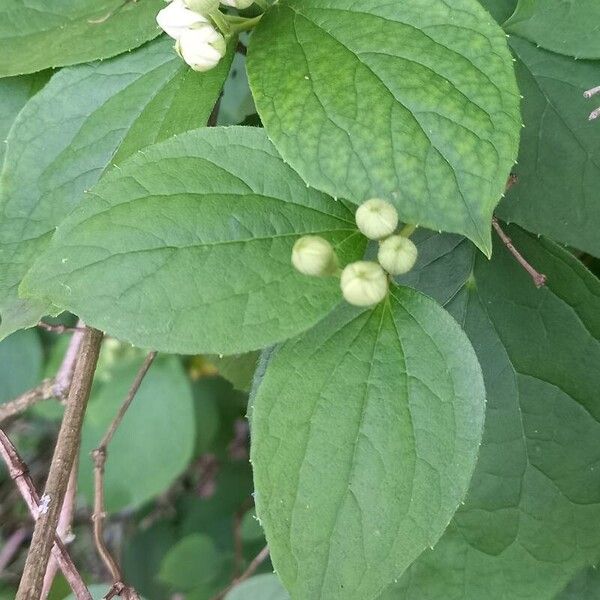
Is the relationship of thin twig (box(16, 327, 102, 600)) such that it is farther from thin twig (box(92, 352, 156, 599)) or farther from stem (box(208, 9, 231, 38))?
stem (box(208, 9, 231, 38))

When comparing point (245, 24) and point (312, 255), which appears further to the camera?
point (245, 24)

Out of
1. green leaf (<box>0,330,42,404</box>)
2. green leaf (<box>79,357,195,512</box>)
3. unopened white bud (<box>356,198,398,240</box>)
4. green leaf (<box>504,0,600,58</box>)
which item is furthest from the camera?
green leaf (<box>0,330,42,404</box>)

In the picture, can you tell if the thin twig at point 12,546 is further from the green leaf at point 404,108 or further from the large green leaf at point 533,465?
the green leaf at point 404,108

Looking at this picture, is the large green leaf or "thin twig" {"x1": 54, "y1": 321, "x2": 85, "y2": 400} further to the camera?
"thin twig" {"x1": 54, "y1": 321, "x2": 85, "y2": 400}

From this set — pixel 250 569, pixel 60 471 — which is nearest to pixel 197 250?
pixel 60 471

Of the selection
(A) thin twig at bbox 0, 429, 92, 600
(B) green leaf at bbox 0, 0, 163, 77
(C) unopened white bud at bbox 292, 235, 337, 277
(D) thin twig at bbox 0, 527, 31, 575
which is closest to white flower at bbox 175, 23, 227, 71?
(B) green leaf at bbox 0, 0, 163, 77

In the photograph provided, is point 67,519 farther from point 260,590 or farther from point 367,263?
point 367,263

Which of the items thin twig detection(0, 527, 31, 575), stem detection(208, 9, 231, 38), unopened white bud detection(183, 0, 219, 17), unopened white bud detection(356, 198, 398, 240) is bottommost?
thin twig detection(0, 527, 31, 575)
